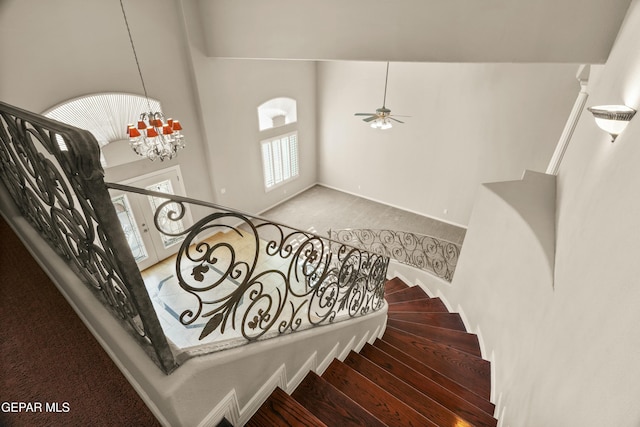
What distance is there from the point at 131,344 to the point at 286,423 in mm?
916

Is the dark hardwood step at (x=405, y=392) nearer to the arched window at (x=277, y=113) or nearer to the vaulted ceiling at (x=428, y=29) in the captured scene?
the vaulted ceiling at (x=428, y=29)

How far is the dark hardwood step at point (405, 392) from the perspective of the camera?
2.33 m

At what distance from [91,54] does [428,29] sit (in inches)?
189

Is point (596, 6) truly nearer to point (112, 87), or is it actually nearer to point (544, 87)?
point (544, 87)

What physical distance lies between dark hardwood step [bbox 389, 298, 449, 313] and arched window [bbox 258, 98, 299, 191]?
4.88 meters

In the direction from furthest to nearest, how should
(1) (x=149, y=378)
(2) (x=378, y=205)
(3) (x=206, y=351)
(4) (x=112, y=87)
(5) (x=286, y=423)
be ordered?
(2) (x=378, y=205), (4) (x=112, y=87), (5) (x=286, y=423), (3) (x=206, y=351), (1) (x=149, y=378)

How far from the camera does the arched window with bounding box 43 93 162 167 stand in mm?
4375

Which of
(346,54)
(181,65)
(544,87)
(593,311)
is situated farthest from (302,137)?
(593,311)

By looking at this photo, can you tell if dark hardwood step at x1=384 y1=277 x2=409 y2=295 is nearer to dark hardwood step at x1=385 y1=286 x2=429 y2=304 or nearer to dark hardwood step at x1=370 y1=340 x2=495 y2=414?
dark hardwood step at x1=385 y1=286 x2=429 y2=304

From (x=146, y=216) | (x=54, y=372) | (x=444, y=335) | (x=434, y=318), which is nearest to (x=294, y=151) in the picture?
(x=146, y=216)

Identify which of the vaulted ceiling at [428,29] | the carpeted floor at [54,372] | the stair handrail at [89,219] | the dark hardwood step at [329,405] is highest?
the vaulted ceiling at [428,29]

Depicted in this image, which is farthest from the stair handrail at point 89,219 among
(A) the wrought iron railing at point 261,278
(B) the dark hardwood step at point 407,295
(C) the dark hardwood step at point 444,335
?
(B) the dark hardwood step at point 407,295

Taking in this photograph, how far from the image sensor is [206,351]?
4.04 feet

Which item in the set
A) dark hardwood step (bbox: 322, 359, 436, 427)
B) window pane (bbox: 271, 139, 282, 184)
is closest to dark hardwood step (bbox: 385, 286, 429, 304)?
dark hardwood step (bbox: 322, 359, 436, 427)
